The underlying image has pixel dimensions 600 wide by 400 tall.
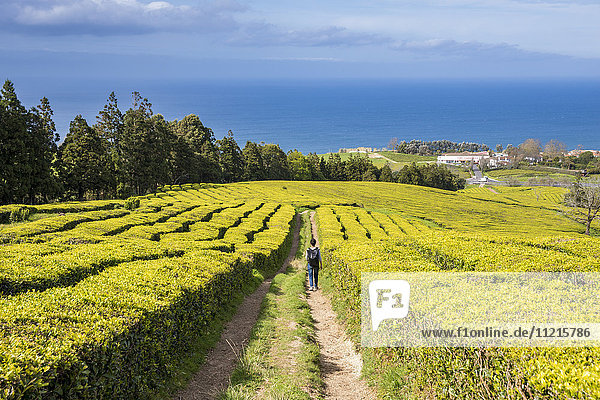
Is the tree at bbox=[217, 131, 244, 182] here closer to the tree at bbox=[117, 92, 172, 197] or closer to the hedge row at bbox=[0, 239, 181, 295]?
the tree at bbox=[117, 92, 172, 197]

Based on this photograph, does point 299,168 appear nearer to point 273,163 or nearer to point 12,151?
point 273,163

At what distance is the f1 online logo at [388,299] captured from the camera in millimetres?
8328

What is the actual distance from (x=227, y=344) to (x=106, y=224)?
53.4ft

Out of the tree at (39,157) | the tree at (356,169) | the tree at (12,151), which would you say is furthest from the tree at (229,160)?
the tree at (12,151)

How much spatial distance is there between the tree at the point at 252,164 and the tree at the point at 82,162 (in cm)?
4472

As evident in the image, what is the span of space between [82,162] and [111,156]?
7540 millimetres

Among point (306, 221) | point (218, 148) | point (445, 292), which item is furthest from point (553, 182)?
point (445, 292)

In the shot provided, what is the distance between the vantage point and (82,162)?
48.0m

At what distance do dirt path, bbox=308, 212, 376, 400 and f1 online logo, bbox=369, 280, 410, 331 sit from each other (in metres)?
1.35

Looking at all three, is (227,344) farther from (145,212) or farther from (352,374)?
(145,212)

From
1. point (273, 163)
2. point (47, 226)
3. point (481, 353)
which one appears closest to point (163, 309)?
point (481, 353)

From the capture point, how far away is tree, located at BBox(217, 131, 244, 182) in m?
86.7

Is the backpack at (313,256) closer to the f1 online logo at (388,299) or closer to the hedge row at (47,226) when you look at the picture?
the f1 online logo at (388,299)

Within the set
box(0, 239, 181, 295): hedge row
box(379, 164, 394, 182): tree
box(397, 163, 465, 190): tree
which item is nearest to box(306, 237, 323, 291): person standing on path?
box(0, 239, 181, 295): hedge row
